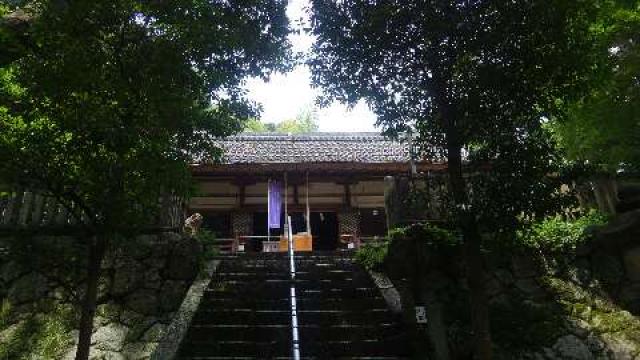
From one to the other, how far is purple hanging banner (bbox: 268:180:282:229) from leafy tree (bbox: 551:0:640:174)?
967 cm

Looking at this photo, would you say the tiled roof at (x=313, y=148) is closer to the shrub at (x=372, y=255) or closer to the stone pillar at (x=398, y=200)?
the shrub at (x=372, y=255)

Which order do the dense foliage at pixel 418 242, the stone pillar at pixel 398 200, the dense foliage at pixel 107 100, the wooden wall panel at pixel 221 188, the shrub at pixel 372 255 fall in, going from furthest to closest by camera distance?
the wooden wall panel at pixel 221 188 → the shrub at pixel 372 255 → the stone pillar at pixel 398 200 → the dense foliage at pixel 418 242 → the dense foliage at pixel 107 100

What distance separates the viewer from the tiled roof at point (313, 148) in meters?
17.6

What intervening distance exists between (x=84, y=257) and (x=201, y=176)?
8.03 m

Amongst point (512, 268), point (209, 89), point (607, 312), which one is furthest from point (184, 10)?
point (607, 312)

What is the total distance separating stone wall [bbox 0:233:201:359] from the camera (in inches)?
319

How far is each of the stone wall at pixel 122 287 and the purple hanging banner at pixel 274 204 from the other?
6.41 metres

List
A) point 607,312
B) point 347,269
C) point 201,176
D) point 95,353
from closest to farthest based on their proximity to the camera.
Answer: point 95,353, point 607,312, point 347,269, point 201,176

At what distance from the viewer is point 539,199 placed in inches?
230

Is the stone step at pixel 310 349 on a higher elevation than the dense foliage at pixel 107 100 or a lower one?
lower

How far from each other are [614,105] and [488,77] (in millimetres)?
4146

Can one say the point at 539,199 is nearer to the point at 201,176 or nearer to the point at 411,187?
the point at 411,187

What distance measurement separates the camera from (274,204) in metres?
16.3

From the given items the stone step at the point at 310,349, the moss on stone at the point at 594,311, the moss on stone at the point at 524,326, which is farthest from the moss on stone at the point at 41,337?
the moss on stone at the point at 594,311
